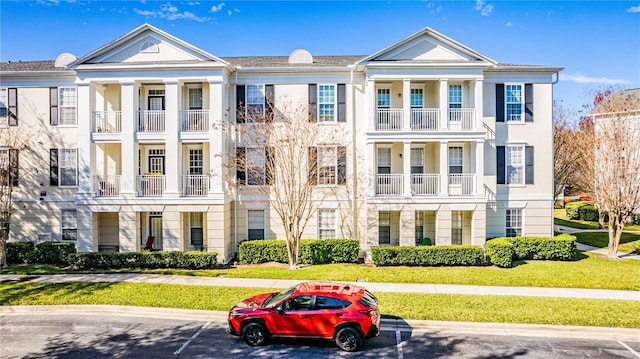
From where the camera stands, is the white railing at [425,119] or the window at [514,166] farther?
the window at [514,166]

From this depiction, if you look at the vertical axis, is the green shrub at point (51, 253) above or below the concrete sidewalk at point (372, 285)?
above

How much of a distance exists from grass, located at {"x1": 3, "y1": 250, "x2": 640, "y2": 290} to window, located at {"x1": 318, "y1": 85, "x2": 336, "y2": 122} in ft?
25.0

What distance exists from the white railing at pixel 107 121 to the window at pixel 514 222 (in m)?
20.7

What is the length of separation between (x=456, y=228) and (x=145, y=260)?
1549 centimetres

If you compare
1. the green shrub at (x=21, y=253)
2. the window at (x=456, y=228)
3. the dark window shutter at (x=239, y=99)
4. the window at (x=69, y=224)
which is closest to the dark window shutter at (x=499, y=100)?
the window at (x=456, y=228)

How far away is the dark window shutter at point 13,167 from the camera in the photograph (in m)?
20.0

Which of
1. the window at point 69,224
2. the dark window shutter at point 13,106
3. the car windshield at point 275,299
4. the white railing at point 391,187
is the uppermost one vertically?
the dark window shutter at point 13,106

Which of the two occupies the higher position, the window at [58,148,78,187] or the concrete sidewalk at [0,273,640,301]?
the window at [58,148,78,187]

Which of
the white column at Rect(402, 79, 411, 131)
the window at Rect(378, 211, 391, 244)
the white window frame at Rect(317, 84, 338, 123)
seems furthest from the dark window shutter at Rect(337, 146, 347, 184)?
the white column at Rect(402, 79, 411, 131)

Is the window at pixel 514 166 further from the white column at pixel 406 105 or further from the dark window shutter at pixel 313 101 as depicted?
the dark window shutter at pixel 313 101

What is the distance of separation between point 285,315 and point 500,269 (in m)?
11.7

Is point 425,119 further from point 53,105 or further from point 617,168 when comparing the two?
point 53,105

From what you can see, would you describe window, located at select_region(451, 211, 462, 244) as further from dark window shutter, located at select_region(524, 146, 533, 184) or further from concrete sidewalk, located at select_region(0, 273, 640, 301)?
concrete sidewalk, located at select_region(0, 273, 640, 301)

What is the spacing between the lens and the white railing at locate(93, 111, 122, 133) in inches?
795
